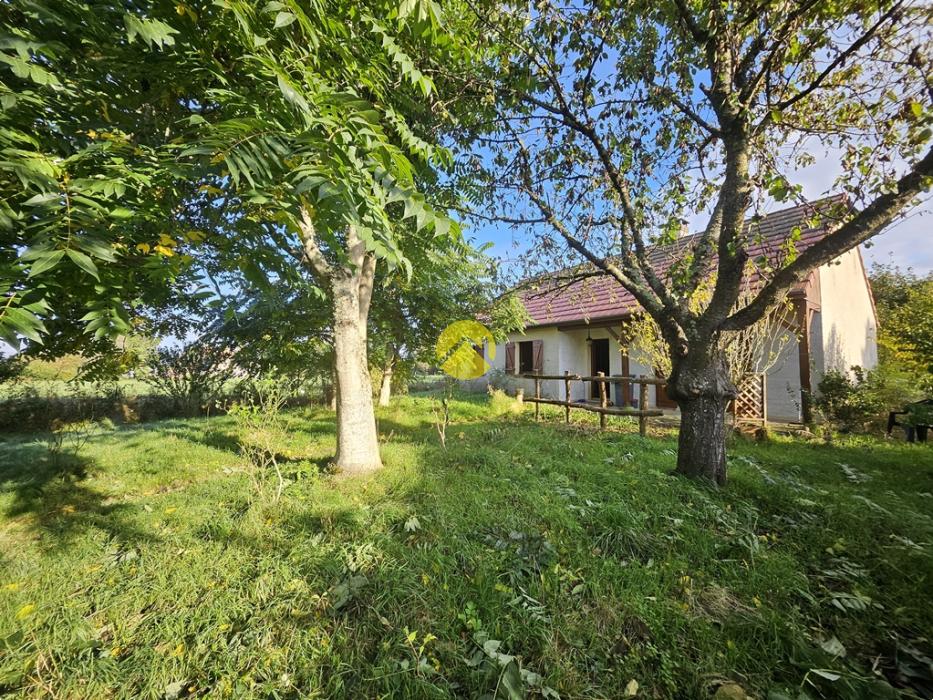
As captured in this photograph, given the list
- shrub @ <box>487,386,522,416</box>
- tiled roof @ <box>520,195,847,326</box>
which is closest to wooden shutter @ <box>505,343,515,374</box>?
tiled roof @ <box>520,195,847,326</box>

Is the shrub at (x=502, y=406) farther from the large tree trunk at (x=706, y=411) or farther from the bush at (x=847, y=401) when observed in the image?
the bush at (x=847, y=401)

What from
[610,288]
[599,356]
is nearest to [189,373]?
[610,288]

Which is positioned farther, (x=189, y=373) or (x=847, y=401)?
(x=189, y=373)

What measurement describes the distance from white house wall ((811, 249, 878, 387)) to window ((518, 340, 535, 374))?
800 centimetres

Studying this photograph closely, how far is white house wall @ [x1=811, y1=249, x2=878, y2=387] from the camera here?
894cm

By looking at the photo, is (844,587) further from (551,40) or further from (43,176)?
(551,40)

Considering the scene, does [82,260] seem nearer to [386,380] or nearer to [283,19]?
[283,19]

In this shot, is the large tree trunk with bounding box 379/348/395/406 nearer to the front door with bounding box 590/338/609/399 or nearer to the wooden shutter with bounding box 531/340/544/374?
the wooden shutter with bounding box 531/340/544/374

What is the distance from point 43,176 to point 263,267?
834mm

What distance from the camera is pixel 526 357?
14320 mm

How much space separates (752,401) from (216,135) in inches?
378

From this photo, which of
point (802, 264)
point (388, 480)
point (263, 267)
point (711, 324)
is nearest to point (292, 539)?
point (388, 480)

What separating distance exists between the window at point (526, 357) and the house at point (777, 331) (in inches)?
1.6

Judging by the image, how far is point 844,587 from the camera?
232cm
